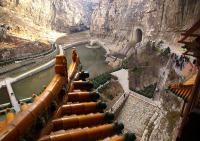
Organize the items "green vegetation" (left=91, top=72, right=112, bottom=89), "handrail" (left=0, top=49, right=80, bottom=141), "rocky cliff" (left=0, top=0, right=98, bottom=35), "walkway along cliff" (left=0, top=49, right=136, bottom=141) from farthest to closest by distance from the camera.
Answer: "rocky cliff" (left=0, top=0, right=98, bottom=35) → "green vegetation" (left=91, top=72, right=112, bottom=89) → "walkway along cliff" (left=0, top=49, right=136, bottom=141) → "handrail" (left=0, top=49, right=80, bottom=141)

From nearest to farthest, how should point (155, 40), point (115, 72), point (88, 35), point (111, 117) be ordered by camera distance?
point (111, 117), point (115, 72), point (155, 40), point (88, 35)

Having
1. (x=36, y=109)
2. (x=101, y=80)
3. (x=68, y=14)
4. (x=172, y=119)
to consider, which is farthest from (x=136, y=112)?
(x=68, y=14)

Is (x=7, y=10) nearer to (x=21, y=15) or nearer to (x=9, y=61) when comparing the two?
(x=21, y=15)

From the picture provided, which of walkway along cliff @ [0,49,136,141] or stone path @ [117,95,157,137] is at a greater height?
walkway along cliff @ [0,49,136,141]

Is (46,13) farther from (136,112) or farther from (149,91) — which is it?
(136,112)

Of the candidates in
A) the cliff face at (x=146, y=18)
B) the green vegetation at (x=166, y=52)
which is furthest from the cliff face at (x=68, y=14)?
the green vegetation at (x=166, y=52)

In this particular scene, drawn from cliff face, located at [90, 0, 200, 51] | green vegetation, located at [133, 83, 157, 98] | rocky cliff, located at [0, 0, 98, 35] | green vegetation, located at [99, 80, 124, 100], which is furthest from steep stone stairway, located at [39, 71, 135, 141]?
rocky cliff, located at [0, 0, 98, 35]

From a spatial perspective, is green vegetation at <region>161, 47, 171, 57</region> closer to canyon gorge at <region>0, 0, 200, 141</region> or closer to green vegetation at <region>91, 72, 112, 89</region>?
canyon gorge at <region>0, 0, 200, 141</region>

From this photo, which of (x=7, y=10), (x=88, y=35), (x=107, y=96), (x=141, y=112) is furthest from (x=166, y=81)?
(x=88, y=35)

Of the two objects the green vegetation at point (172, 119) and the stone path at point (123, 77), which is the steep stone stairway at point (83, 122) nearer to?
the green vegetation at point (172, 119)
